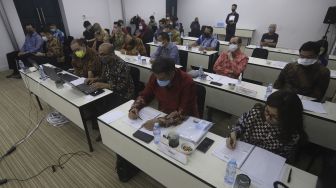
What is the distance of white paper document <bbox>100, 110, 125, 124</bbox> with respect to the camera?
1876mm

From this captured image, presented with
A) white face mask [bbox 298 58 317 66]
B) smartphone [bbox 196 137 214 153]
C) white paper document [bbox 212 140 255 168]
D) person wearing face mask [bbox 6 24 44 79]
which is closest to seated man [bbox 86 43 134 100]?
smartphone [bbox 196 137 214 153]

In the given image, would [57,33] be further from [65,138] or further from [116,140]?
[116,140]

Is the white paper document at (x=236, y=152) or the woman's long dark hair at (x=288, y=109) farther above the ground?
the woman's long dark hair at (x=288, y=109)

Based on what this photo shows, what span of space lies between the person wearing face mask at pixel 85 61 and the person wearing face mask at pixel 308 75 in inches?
112

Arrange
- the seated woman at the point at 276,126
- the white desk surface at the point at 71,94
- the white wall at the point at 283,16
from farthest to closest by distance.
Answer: the white wall at the point at 283,16 → the white desk surface at the point at 71,94 → the seated woman at the point at 276,126

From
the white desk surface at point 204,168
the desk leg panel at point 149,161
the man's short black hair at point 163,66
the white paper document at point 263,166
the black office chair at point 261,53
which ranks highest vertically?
the man's short black hair at point 163,66

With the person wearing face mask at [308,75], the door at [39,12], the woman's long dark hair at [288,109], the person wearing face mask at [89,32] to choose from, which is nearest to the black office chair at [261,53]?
the person wearing face mask at [308,75]

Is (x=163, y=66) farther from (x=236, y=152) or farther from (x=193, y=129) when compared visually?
(x=236, y=152)

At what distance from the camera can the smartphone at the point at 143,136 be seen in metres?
1.59

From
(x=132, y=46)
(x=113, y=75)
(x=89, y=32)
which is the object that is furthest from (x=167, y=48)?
→ (x=89, y=32)

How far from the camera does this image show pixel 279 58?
4.73 meters

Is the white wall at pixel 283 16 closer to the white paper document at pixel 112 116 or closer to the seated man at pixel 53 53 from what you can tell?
the seated man at pixel 53 53

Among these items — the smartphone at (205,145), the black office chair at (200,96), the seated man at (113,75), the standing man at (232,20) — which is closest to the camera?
the smartphone at (205,145)

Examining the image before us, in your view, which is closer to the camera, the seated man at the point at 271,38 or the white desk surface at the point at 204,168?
the white desk surface at the point at 204,168
